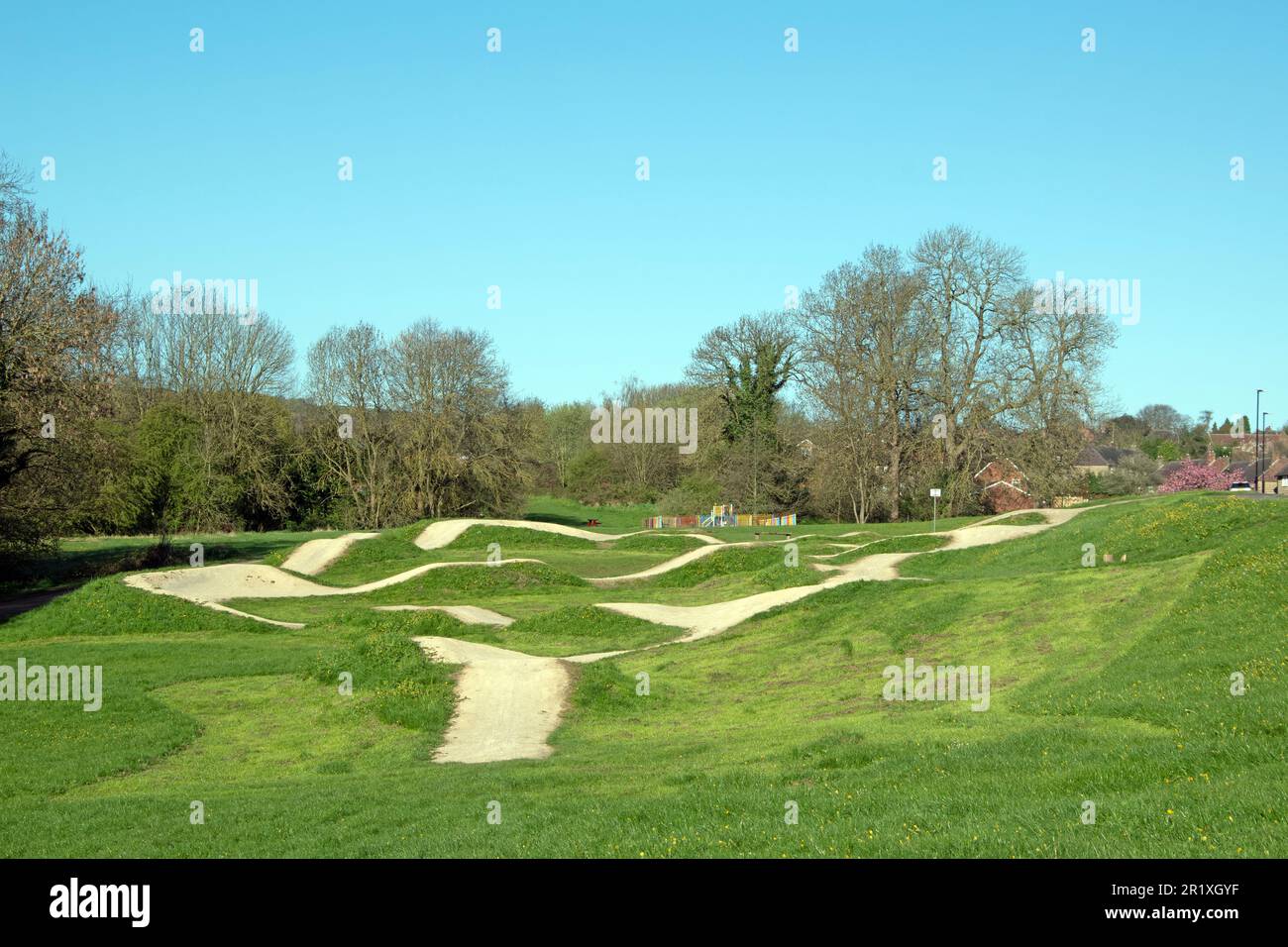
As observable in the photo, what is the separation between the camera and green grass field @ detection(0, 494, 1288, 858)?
25.4 ft

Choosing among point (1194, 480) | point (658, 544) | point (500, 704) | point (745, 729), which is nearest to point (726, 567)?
point (658, 544)

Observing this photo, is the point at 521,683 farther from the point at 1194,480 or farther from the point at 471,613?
the point at 1194,480

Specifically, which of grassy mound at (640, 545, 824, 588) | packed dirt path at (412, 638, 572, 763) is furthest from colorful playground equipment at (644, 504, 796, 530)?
packed dirt path at (412, 638, 572, 763)

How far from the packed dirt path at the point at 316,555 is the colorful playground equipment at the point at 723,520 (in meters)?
19.7

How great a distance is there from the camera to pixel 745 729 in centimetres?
1402

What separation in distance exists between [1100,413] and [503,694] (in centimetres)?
4584

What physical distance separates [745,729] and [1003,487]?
153ft

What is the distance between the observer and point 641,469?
3191 inches

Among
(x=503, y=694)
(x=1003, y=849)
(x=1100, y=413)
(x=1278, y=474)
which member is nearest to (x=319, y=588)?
(x=503, y=694)

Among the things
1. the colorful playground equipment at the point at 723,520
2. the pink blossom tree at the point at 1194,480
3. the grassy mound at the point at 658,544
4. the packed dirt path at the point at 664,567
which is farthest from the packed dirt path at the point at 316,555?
the pink blossom tree at the point at 1194,480

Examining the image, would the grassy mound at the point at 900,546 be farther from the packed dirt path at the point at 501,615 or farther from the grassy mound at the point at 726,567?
the grassy mound at the point at 726,567

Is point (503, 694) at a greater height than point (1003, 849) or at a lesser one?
lesser

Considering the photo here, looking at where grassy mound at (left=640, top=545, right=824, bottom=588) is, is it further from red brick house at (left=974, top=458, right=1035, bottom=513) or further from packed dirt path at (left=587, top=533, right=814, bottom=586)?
red brick house at (left=974, top=458, right=1035, bottom=513)
